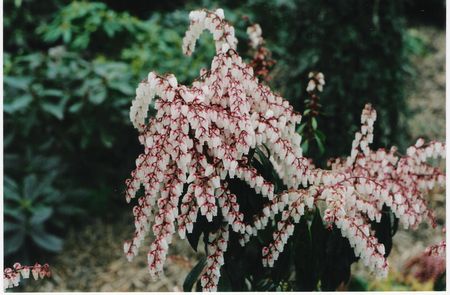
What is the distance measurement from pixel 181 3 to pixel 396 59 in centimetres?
163

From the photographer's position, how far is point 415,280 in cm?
293

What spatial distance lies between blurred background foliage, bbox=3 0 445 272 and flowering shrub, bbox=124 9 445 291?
1.37 m

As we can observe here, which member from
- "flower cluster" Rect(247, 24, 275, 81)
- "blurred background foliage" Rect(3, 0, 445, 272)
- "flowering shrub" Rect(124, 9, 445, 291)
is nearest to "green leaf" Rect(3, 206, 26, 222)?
"blurred background foliage" Rect(3, 0, 445, 272)

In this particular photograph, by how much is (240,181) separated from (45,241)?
1.75 meters

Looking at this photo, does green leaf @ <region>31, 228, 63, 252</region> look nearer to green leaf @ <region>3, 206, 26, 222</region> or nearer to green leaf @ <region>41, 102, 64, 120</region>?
green leaf @ <region>3, 206, 26, 222</region>

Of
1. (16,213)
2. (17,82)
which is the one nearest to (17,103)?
(17,82)

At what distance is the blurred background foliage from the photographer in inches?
129

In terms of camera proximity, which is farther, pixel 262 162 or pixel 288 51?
pixel 288 51

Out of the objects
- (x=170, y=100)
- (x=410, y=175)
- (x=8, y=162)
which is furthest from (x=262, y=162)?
(x=8, y=162)

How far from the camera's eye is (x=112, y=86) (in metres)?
3.27

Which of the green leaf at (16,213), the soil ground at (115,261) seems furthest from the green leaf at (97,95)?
the soil ground at (115,261)

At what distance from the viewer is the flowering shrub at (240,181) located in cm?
167

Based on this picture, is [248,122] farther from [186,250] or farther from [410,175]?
[186,250]

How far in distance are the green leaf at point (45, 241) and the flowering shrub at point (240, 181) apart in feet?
4.90
